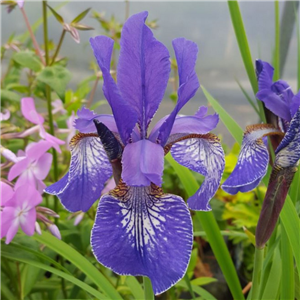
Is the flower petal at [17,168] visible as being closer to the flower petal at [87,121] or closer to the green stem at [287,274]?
the flower petal at [87,121]

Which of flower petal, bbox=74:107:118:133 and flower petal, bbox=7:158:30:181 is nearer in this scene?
flower petal, bbox=74:107:118:133

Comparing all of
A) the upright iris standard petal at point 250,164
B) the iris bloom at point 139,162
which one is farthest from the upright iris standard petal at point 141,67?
the upright iris standard petal at point 250,164

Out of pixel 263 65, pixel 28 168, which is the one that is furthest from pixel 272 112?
pixel 28 168

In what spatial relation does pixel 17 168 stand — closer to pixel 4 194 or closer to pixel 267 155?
pixel 4 194

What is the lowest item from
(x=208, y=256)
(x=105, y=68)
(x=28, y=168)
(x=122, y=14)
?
(x=208, y=256)

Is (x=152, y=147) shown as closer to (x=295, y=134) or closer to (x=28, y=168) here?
(x=295, y=134)

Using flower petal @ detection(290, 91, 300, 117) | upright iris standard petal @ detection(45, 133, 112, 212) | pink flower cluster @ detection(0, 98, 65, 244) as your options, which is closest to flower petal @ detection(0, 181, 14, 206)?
pink flower cluster @ detection(0, 98, 65, 244)

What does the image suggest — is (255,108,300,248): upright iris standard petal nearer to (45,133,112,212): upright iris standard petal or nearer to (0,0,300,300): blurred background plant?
(0,0,300,300): blurred background plant
